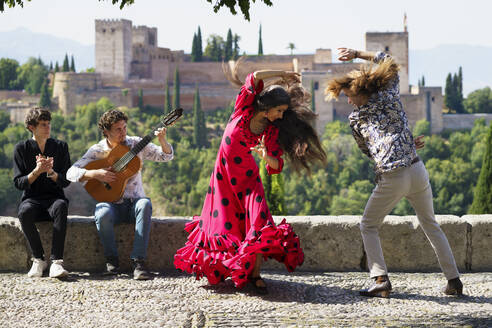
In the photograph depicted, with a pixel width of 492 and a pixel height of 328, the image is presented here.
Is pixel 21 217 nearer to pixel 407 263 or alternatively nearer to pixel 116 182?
pixel 116 182

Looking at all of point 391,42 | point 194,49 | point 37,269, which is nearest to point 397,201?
point 37,269

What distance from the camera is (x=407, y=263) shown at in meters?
4.09

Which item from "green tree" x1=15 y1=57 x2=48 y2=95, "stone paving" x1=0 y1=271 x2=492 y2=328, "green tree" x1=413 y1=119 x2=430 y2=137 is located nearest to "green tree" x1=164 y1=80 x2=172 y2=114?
"green tree" x1=15 y1=57 x2=48 y2=95

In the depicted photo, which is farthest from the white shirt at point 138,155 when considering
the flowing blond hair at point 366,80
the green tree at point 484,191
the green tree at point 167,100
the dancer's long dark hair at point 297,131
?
the green tree at point 167,100

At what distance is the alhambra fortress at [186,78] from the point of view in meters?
51.2

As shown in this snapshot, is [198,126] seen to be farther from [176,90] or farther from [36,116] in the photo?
[36,116]

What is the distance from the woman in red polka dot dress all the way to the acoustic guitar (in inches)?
23.4

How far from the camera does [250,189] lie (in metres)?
3.42

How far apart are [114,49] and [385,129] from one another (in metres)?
54.5

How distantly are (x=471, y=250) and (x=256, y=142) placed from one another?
152 centimetres

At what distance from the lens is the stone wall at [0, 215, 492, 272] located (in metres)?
4.08

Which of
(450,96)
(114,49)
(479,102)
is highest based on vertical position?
(114,49)

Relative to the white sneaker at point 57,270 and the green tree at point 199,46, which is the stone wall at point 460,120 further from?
the white sneaker at point 57,270

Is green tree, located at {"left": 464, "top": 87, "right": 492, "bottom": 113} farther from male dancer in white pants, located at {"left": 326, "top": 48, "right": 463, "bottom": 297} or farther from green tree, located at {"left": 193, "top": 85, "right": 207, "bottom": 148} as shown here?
male dancer in white pants, located at {"left": 326, "top": 48, "right": 463, "bottom": 297}
